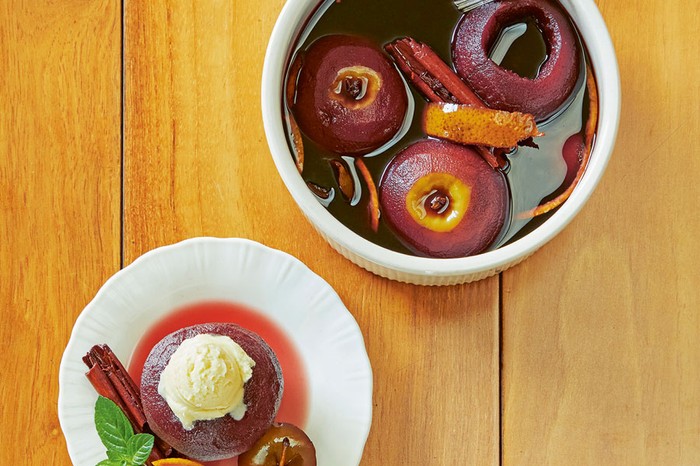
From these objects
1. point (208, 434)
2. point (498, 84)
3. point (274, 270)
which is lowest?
point (208, 434)

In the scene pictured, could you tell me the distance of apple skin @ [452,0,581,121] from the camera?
68cm

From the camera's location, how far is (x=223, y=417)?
77 cm

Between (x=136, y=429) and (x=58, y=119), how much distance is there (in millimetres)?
276

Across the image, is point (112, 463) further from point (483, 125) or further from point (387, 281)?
point (483, 125)

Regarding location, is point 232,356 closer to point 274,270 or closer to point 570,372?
point 274,270

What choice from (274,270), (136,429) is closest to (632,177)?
(274,270)

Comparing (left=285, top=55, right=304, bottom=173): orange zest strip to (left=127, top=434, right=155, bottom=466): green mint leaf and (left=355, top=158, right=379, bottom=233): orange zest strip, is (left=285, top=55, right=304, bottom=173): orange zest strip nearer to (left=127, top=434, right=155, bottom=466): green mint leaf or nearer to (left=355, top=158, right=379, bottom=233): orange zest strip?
(left=355, top=158, right=379, bottom=233): orange zest strip

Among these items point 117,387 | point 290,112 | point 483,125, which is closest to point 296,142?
point 290,112

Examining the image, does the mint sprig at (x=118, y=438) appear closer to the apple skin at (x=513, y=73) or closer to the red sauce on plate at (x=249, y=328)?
the red sauce on plate at (x=249, y=328)

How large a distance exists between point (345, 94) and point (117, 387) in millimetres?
321

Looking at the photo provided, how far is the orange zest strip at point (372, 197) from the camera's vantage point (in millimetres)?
715

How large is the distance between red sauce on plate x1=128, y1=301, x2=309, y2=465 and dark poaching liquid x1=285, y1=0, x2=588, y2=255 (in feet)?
0.59

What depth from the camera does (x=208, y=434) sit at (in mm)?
770

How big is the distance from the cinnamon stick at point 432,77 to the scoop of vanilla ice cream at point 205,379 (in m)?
0.25
